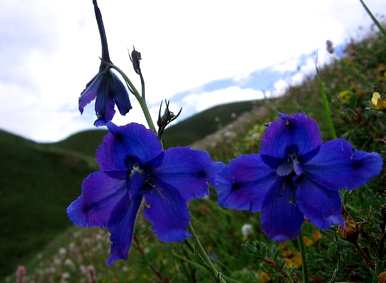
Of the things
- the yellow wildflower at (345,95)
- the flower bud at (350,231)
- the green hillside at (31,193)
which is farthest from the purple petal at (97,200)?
the green hillside at (31,193)

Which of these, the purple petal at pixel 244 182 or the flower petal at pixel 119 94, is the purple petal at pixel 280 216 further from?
the flower petal at pixel 119 94

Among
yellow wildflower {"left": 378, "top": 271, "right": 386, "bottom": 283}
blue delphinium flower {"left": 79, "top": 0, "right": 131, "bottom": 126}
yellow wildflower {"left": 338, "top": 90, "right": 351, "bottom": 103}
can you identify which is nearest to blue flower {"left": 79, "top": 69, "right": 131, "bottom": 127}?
blue delphinium flower {"left": 79, "top": 0, "right": 131, "bottom": 126}

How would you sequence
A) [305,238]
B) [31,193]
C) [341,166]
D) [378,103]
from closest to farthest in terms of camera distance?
[341,166], [378,103], [305,238], [31,193]

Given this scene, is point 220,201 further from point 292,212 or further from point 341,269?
Answer: point 341,269

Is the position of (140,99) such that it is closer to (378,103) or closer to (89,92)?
(89,92)

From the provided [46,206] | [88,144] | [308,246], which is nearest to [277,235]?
[308,246]

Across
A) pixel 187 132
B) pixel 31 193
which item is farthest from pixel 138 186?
pixel 187 132

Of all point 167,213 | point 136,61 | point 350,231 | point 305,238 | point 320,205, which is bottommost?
point 305,238

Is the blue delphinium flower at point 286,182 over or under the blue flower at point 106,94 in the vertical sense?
under
